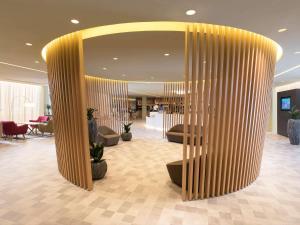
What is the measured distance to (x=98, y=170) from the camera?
4.62m

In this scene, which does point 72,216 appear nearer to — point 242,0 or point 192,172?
point 192,172

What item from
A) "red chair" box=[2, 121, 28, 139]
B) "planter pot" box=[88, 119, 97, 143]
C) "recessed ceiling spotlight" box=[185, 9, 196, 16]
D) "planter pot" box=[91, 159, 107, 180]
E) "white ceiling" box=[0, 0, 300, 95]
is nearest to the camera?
"white ceiling" box=[0, 0, 300, 95]

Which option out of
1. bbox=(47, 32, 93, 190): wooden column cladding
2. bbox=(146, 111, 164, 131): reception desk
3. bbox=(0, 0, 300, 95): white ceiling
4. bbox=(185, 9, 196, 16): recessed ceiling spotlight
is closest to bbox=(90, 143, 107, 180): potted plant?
bbox=(47, 32, 93, 190): wooden column cladding

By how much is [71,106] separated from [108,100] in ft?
21.7

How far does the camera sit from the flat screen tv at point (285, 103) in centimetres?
1109

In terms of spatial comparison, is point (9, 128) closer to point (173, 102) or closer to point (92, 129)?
point (92, 129)

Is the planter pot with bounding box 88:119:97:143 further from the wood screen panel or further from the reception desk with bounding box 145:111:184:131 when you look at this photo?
the reception desk with bounding box 145:111:184:131

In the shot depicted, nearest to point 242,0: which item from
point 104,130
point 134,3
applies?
point 134,3

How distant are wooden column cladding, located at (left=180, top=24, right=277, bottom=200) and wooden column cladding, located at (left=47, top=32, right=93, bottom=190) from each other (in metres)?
1.96

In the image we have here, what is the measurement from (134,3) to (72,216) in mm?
3273

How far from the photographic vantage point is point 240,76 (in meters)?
3.83

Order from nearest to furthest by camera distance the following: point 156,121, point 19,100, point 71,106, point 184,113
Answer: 1. point 184,113
2. point 71,106
3. point 19,100
4. point 156,121

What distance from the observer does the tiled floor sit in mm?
3119

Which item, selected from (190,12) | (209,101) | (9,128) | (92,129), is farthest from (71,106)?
(9,128)
